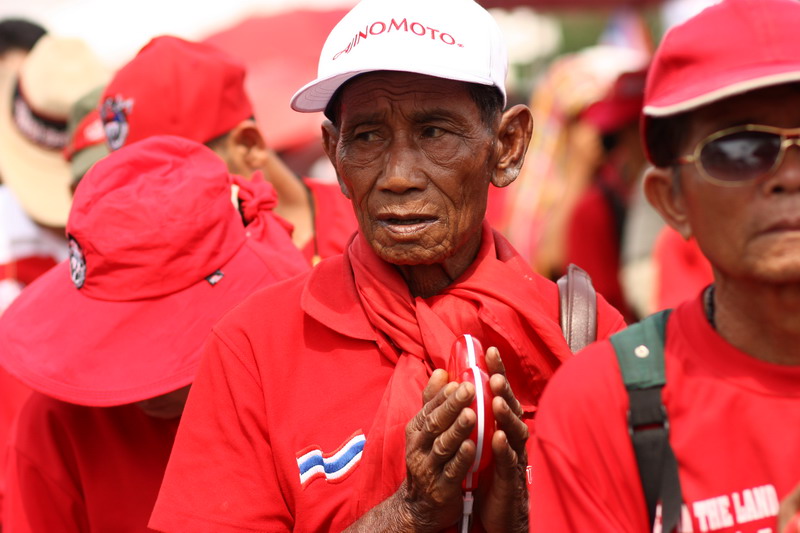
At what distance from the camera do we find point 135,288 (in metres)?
3.70

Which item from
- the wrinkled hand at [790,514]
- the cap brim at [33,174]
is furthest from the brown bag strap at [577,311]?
the cap brim at [33,174]

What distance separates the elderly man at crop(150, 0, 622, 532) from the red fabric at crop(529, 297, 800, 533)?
1.40 feet

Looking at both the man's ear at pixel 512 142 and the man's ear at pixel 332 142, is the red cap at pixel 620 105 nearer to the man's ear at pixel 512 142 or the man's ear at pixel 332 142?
the man's ear at pixel 512 142

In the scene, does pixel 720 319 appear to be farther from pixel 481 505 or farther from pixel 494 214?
pixel 494 214

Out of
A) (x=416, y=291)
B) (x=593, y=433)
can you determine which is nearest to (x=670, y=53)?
(x=593, y=433)

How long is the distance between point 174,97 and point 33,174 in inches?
95.5

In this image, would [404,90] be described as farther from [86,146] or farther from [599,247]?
[599,247]

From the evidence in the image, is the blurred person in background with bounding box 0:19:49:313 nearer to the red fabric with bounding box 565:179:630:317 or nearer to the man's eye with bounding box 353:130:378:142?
the man's eye with bounding box 353:130:378:142

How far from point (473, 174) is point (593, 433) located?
966 mm

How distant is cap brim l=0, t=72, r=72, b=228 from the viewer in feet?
21.1

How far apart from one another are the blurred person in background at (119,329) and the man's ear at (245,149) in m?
0.88

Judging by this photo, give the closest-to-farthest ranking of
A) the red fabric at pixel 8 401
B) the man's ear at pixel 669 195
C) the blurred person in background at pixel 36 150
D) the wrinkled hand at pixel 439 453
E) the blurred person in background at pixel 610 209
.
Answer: the man's ear at pixel 669 195, the wrinkled hand at pixel 439 453, the red fabric at pixel 8 401, the blurred person in background at pixel 36 150, the blurred person in background at pixel 610 209

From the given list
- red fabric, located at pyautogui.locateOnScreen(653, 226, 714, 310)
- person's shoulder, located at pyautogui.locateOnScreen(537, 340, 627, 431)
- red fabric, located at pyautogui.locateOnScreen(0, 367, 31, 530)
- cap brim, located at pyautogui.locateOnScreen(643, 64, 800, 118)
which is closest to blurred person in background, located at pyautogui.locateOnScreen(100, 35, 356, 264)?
red fabric, located at pyautogui.locateOnScreen(0, 367, 31, 530)

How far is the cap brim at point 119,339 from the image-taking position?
353 cm
